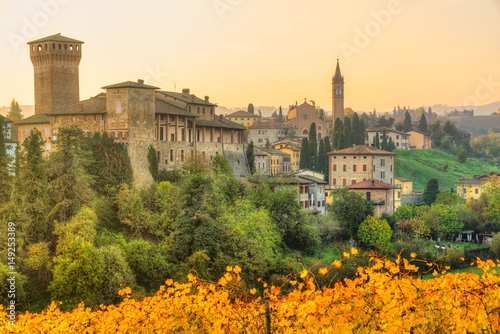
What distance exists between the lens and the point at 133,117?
37.5 m

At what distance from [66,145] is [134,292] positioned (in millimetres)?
9769

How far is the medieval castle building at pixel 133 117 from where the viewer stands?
123ft

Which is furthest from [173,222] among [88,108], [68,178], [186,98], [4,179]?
[186,98]

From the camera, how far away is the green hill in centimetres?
7731

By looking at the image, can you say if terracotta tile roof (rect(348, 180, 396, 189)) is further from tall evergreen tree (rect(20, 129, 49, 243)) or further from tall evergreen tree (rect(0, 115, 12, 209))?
tall evergreen tree (rect(0, 115, 12, 209))

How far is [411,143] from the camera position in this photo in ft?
319

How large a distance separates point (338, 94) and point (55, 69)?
66573 millimetres

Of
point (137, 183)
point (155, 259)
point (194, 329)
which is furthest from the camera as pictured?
point (137, 183)

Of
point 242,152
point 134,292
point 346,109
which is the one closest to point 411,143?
point 346,109

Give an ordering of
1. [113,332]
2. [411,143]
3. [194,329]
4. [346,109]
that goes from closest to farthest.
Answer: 1. [194,329]
2. [113,332]
3. [411,143]
4. [346,109]

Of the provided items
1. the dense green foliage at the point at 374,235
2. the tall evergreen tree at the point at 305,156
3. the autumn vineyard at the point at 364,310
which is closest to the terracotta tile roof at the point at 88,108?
the dense green foliage at the point at 374,235

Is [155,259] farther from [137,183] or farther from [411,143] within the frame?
[411,143]

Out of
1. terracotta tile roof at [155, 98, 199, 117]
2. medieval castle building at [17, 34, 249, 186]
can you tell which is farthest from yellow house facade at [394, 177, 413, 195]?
terracotta tile roof at [155, 98, 199, 117]

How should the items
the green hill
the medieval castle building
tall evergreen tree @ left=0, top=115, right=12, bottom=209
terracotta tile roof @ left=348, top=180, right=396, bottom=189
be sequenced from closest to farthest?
tall evergreen tree @ left=0, top=115, right=12, bottom=209 < the medieval castle building < terracotta tile roof @ left=348, top=180, right=396, bottom=189 < the green hill
